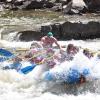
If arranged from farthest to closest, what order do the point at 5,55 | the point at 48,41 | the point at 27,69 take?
1. the point at 48,41
2. the point at 5,55
3. the point at 27,69

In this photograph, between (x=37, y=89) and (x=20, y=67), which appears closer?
(x=37, y=89)

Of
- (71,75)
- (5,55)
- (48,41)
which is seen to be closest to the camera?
(71,75)

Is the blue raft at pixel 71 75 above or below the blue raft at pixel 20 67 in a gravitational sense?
above

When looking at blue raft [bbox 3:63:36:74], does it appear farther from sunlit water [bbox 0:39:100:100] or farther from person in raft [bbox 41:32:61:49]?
person in raft [bbox 41:32:61:49]

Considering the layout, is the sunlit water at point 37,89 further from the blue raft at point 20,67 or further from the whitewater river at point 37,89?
the blue raft at point 20,67

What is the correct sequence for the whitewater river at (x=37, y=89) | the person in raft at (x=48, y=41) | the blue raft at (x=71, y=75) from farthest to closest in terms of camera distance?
the person in raft at (x=48, y=41) < the blue raft at (x=71, y=75) < the whitewater river at (x=37, y=89)

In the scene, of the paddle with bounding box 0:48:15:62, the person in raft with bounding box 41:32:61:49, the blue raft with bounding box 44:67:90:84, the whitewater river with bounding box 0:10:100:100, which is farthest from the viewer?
the person in raft with bounding box 41:32:61:49

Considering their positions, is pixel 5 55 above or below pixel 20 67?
below

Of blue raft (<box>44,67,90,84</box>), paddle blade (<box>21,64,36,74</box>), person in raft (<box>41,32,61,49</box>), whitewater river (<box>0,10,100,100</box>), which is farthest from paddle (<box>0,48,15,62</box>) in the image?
blue raft (<box>44,67,90,84</box>)

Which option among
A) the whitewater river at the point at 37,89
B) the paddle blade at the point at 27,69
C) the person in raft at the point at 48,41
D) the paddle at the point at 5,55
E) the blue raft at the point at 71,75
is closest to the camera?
the whitewater river at the point at 37,89

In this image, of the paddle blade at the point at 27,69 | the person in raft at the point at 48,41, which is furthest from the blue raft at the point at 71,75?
the person in raft at the point at 48,41

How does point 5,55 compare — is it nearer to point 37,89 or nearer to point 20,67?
point 20,67

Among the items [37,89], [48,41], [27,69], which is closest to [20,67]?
[27,69]

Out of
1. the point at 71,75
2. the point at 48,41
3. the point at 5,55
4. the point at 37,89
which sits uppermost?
the point at 71,75
